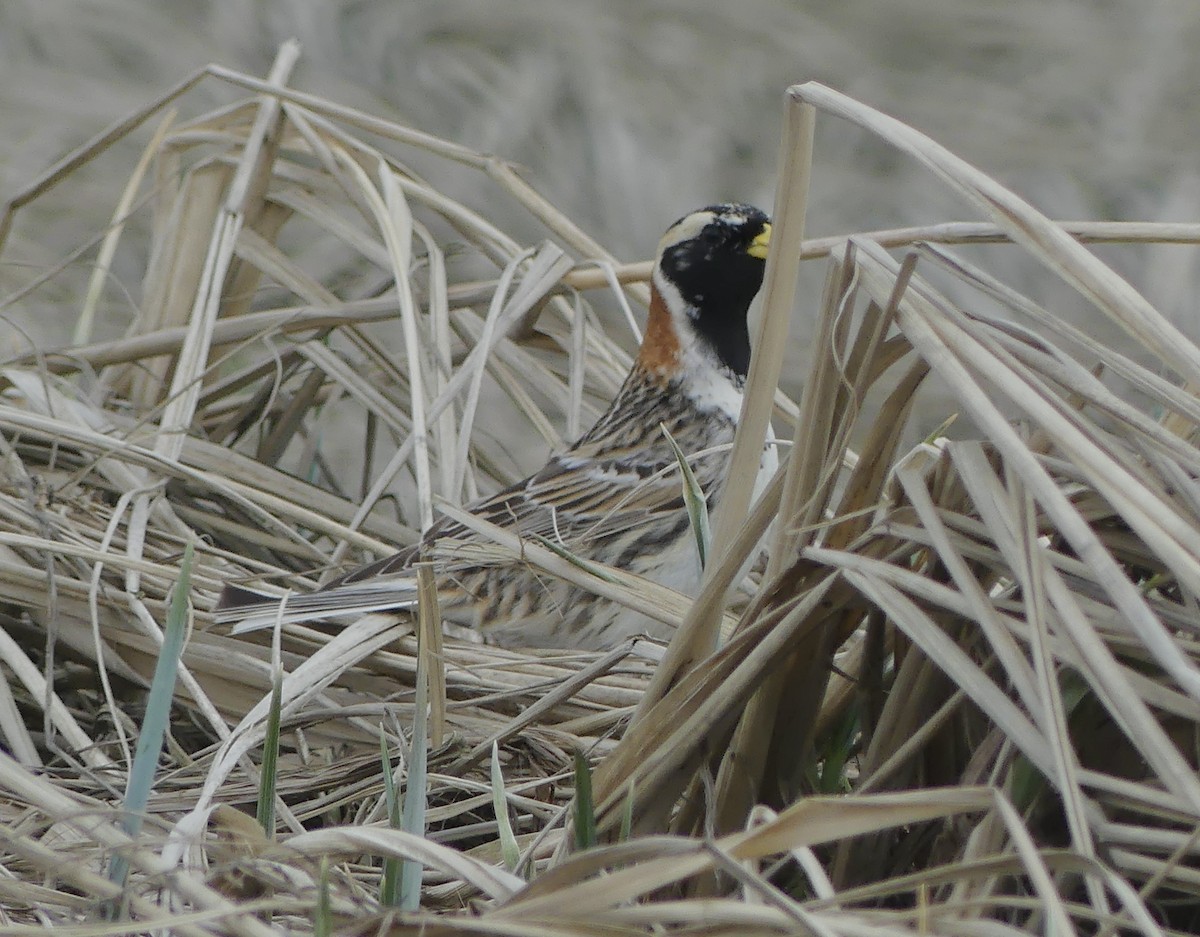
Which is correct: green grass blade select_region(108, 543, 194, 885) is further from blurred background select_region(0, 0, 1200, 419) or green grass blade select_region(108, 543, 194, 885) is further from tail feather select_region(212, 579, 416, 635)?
blurred background select_region(0, 0, 1200, 419)

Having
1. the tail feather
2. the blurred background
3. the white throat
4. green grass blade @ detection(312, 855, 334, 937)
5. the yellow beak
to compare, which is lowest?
the tail feather

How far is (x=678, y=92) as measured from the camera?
5.29m

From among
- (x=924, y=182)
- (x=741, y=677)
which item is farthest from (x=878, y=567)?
(x=924, y=182)

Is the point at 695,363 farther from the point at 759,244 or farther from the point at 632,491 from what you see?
the point at 632,491

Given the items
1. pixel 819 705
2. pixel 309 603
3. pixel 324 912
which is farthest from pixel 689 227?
pixel 324 912

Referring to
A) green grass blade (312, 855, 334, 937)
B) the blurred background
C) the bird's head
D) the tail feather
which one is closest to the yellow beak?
the bird's head

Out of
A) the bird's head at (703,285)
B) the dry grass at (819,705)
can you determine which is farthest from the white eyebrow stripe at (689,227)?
the dry grass at (819,705)

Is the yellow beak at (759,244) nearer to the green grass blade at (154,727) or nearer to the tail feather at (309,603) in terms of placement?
the tail feather at (309,603)

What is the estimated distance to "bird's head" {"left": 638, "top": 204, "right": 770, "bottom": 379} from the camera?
10.2ft

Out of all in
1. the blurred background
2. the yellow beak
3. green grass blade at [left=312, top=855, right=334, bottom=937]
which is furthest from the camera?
the blurred background

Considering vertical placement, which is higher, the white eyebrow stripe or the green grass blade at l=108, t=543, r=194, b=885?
the white eyebrow stripe

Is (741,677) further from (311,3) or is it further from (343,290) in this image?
(311,3)

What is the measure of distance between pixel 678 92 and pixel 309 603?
334cm

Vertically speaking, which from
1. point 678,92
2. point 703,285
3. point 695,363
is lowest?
point 695,363
